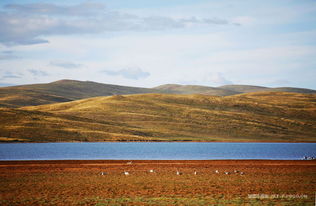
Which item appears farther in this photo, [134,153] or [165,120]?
[165,120]

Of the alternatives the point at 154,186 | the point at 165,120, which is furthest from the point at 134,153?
the point at 165,120

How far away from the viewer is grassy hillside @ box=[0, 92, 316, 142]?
110625 mm

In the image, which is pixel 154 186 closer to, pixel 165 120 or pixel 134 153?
pixel 134 153

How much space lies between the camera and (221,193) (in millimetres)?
27078

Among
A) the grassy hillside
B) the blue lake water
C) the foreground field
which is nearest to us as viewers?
the foreground field

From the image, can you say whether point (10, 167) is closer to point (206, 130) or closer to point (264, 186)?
point (264, 186)

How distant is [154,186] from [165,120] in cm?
11300

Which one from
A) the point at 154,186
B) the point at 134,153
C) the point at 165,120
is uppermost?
the point at 165,120

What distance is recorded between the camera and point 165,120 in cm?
14350

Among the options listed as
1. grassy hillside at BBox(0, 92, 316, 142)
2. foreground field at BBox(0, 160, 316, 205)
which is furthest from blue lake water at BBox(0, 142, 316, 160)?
grassy hillside at BBox(0, 92, 316, 142)

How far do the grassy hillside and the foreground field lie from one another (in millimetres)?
63208

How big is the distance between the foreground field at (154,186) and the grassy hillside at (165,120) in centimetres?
6321

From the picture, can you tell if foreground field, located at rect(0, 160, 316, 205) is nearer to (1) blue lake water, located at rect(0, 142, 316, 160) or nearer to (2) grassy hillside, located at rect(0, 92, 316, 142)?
(1) blue lake water, located at rect(0, 142, 316, 160)

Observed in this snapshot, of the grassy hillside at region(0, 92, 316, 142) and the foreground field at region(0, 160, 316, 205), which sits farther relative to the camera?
the grassy hillside at region(0, 92, 316, 142)
